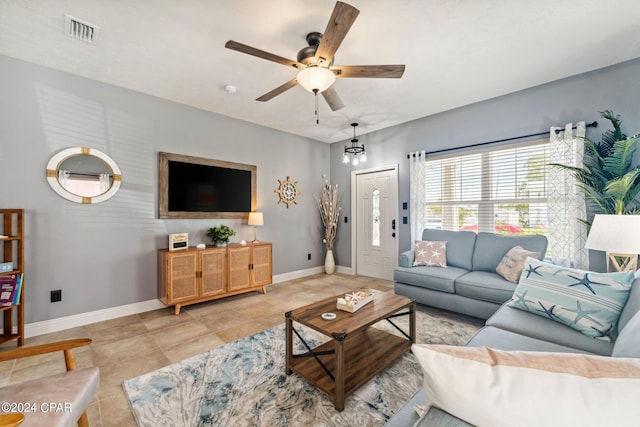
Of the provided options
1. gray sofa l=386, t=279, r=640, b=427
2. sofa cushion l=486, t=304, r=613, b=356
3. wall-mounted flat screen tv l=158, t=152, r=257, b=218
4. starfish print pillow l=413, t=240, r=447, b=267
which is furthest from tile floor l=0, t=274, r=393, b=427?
sofa cushion l=486, t=304, r=613, b=356

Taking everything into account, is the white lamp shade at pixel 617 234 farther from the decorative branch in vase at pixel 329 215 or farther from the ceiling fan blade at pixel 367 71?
the decorative branch in vase at pixel 329 215

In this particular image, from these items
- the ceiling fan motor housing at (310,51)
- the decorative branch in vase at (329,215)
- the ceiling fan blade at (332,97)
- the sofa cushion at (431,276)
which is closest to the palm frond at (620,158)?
the sofa cushion at (431,276)

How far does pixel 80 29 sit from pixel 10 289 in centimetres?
229

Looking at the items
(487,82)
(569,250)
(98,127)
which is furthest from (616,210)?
(98,127)

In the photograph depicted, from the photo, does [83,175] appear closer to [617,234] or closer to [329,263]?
[329,263]

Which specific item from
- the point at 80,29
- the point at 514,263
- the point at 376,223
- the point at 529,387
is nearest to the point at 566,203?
the point at 514,263

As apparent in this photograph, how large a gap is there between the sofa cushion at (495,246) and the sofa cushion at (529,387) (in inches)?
112

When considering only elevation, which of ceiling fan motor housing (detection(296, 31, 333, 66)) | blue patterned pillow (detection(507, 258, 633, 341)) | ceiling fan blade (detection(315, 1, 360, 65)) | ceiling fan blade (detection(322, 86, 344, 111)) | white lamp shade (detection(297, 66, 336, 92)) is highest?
ceiling fan motor housing (detection(296, 31, 333, 66))

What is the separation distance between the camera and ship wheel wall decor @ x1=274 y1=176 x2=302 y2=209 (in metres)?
4.77

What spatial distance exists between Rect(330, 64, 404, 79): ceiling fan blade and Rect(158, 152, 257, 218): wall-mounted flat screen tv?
2480mm

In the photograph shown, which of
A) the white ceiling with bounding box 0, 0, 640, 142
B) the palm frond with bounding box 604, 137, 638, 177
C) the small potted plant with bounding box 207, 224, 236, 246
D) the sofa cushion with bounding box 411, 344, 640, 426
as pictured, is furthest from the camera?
the small potted plant with bounding box 207, 224, 236, 246

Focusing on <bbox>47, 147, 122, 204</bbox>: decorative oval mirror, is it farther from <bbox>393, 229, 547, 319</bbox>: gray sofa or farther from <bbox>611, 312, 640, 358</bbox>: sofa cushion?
<bbox>611, 312, 640, 358</bbox>: sofa cushion

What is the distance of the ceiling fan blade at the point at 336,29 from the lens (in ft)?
5.10

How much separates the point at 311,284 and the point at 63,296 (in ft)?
10.1
